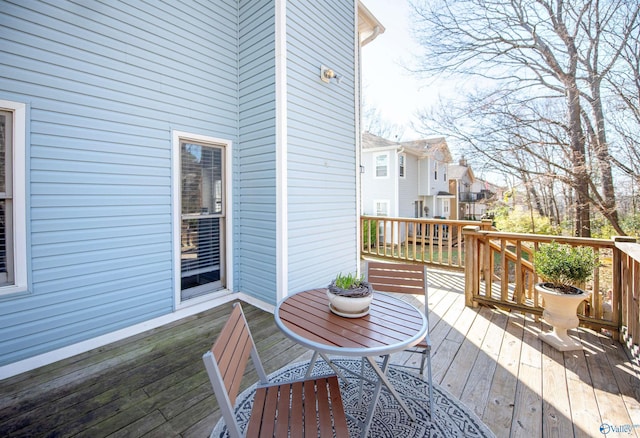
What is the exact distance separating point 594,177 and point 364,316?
792 centimetres

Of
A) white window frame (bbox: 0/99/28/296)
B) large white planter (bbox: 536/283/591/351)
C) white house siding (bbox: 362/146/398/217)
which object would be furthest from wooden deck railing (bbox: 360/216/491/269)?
white house siding (bbox: 362/146/398/217)

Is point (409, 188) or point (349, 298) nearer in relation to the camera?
point (349, 298)

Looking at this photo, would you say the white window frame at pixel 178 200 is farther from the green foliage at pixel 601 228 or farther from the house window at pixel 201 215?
the green foliage at pixel 601 228

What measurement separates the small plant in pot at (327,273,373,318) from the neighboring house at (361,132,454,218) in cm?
1158

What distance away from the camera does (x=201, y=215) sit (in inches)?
144

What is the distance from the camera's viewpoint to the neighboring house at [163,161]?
244cm

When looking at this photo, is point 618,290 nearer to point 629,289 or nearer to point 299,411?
point 629,289

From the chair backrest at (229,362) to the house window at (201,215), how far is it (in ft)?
7.78

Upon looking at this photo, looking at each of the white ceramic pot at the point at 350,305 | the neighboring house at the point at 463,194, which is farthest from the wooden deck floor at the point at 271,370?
the neighboring house at the point at 463,194

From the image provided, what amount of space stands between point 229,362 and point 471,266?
343 centimetres

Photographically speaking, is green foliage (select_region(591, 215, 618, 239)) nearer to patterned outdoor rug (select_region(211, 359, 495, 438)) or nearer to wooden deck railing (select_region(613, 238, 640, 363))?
wooden deck railing (select_region(613, 238, 640, 363))

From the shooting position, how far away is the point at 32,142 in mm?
2434

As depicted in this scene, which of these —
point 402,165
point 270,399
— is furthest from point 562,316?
point 402,165

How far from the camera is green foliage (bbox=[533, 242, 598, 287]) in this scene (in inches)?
106
